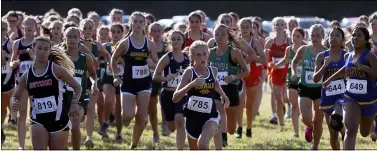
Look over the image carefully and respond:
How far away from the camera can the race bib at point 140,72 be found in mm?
11031

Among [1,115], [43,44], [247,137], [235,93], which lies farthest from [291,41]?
[43,44]

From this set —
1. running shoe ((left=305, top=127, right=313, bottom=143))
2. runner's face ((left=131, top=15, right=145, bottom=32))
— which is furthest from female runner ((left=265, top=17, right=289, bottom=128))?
runner's face ((left=131, top=15, right=145, bottom=32))

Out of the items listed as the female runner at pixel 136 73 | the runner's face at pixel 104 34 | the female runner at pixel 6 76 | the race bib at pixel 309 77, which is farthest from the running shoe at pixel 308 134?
the female runner at pixel 6 76

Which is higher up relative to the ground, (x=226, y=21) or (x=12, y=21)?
(x=12, y=21)

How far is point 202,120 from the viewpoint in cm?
888

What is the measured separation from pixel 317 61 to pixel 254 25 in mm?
3678

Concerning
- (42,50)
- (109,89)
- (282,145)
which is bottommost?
(282,145)

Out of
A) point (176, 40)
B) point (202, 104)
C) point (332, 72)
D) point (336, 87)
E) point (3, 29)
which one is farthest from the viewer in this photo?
point (3, 29)

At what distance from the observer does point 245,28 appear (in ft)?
40.8

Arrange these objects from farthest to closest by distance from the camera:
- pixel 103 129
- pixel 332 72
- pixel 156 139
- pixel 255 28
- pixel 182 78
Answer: pixel 255 28 < pixel 103 129 < pixel 156 139 < pixel 332 72 < pixel 182 78

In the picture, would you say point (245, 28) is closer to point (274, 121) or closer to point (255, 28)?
point (255, 28)

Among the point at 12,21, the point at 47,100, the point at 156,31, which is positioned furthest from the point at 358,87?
the point at 12,21

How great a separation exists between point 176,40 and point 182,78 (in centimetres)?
177

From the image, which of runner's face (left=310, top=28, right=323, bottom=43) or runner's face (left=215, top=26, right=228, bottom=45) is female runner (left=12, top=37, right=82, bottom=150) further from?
runner's face (left=310, top=28, right=323, bottom=43)
